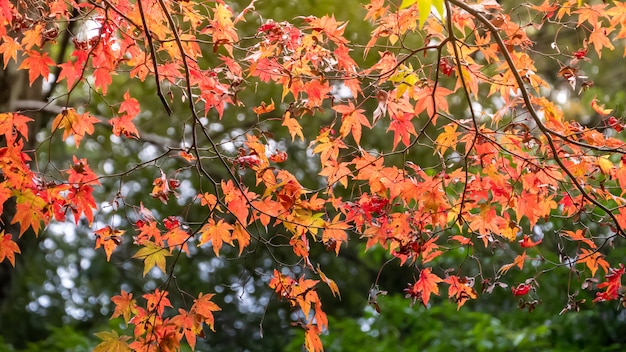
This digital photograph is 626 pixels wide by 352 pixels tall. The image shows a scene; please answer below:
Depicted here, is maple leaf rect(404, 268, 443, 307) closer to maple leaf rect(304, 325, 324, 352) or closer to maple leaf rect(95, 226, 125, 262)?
maple leaf rect(304, 325, 324, 352)

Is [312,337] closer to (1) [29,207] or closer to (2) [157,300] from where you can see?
(2) [157,300]

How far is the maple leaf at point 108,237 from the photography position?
223 centimetres

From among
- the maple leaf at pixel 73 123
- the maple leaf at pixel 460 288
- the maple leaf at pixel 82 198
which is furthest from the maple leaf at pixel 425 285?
the maple leaf at pixel 73 123

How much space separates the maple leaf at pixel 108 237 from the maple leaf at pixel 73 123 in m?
0.28

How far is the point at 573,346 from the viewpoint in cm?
473

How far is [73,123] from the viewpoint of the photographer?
7.48ft

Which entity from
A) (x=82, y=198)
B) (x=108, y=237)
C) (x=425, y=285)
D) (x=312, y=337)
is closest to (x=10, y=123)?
(x=82, y=198)

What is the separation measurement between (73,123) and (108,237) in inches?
13.9

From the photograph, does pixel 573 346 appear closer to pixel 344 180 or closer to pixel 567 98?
pixel 567 98

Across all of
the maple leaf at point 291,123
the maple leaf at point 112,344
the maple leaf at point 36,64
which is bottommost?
the maple leaf at point 112,344

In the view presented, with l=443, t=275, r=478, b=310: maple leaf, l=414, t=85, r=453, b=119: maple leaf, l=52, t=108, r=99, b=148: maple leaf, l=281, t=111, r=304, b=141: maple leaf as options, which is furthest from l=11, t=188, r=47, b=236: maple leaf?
l=443, t=275, r=478, b=310: maple leaf

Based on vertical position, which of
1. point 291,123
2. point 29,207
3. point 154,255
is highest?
point 291,123

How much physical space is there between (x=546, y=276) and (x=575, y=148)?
2842mm

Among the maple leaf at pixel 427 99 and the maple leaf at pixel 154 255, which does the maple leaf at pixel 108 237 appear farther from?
the maple leaf at pixel 427 99
